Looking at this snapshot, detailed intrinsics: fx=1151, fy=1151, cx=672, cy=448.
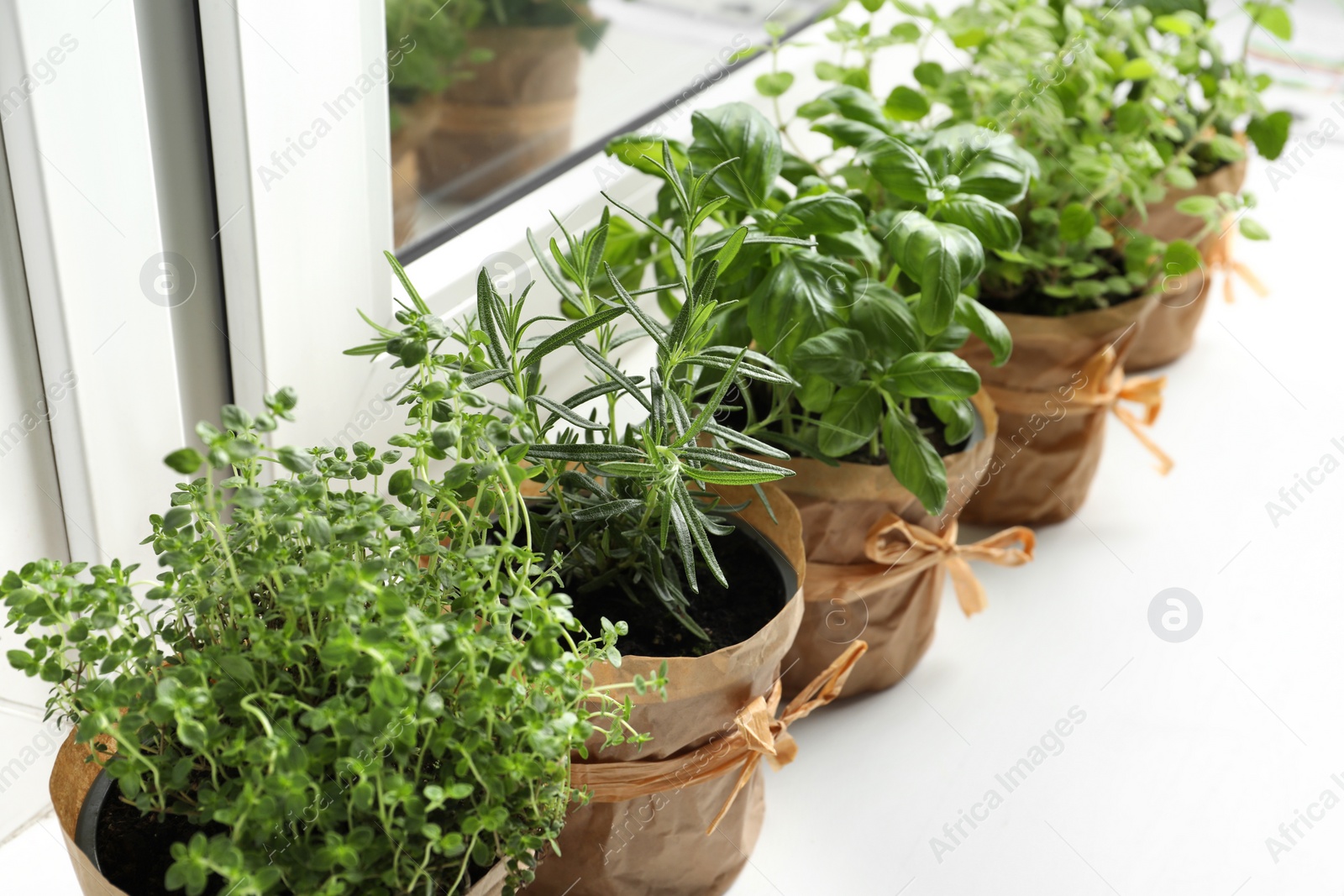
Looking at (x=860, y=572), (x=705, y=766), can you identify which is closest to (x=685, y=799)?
(x=705, y=766)

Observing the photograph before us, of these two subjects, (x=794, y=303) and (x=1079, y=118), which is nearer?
(x=794, y=303)

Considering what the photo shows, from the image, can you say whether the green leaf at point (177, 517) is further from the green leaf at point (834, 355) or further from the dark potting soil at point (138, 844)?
the green leaf at point (834, 355)

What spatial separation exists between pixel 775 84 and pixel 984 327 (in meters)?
0.35

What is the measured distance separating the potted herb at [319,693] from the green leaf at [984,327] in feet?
1.44

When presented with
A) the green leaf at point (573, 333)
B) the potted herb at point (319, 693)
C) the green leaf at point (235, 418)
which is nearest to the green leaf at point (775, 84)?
the green leaf at point (573, 333)

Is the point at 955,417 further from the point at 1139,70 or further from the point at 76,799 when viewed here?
the point at 76,799

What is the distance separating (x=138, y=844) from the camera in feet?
2.09

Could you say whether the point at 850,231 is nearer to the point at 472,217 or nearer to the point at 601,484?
the point at 601,484

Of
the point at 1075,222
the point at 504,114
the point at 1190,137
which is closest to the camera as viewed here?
the point at 1075,222

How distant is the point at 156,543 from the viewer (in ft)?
2.06

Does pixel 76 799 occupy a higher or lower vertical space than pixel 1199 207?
higher

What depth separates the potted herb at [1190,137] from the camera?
1.31 m

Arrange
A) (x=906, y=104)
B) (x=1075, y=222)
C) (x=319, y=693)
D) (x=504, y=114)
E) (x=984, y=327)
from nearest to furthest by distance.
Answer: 1. (x=319, y=693)
2. (x=984, y=327)
3. (x=906, y=104)
4. (x=1075, y=222)
5. (x=504, y=114)

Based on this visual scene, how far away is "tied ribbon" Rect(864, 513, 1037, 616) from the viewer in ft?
3.19
